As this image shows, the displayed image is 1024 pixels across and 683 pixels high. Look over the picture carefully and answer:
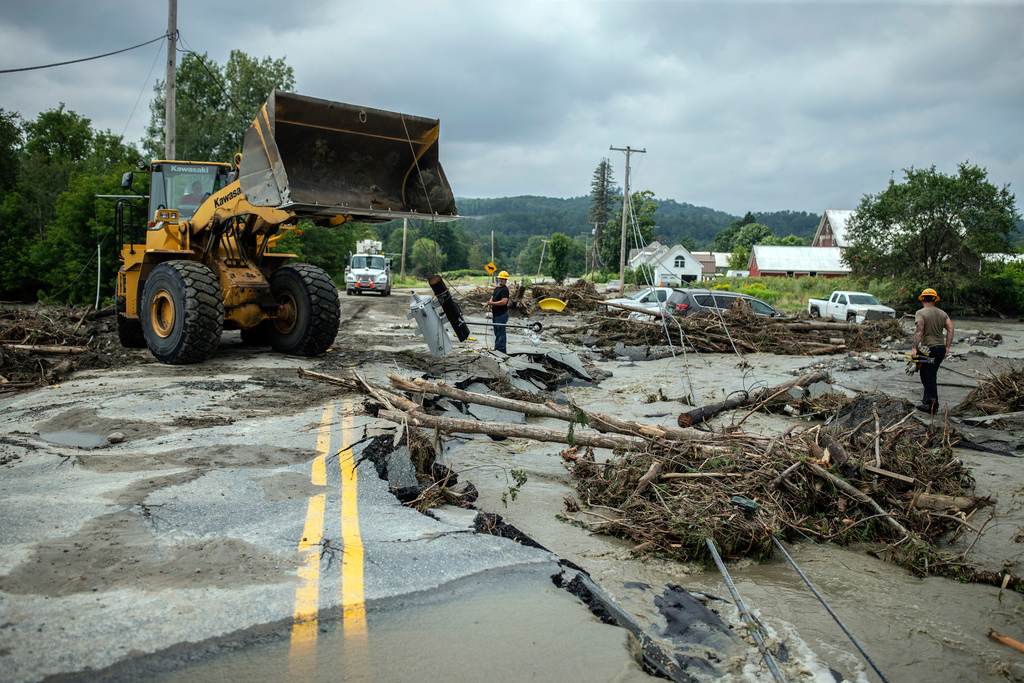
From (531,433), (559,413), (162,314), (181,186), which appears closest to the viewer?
(531,433)

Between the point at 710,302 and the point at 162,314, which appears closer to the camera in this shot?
the point at 162,314

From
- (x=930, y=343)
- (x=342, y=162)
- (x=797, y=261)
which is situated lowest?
(x=930, y=343)

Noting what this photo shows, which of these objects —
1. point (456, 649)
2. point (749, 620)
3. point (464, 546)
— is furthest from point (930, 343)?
point (456, 649)

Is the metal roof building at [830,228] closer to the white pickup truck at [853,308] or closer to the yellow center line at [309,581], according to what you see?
the white pickup truck at [853,308]

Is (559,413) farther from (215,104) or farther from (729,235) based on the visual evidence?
(729,235)

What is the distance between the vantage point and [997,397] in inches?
420

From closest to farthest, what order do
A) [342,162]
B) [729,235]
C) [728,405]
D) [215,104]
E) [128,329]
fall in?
[728,405], [342,162], [128,329], [215,104], [729,235]

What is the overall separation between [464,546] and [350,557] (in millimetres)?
707

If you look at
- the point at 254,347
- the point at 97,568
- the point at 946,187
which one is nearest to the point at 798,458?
the point at 97,568

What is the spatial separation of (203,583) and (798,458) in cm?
424

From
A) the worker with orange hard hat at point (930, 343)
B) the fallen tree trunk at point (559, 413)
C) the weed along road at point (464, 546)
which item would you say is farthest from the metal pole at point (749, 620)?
the worker with orange hard hat at point (930, 343)

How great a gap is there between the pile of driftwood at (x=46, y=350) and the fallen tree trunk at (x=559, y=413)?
6.11 meters

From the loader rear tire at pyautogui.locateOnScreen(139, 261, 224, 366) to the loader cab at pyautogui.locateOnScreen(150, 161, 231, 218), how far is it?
1.59m

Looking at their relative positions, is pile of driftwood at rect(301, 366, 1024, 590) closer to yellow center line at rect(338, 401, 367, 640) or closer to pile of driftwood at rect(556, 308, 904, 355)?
yellow center line at rect(338, 401, 367, 640)
